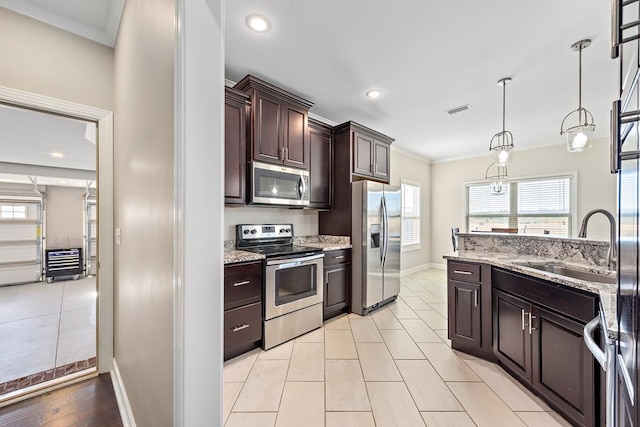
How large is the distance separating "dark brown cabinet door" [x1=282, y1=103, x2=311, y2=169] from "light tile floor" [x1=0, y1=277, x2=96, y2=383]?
9.14ft

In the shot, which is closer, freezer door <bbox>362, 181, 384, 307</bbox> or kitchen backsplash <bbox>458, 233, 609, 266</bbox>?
kitchen backsplash <bbox>458, 233, 609, 266</bbox>

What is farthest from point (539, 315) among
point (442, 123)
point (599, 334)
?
point (442, 123)

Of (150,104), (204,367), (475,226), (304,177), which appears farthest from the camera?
(475,226)

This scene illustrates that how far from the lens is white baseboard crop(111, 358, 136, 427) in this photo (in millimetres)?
1513

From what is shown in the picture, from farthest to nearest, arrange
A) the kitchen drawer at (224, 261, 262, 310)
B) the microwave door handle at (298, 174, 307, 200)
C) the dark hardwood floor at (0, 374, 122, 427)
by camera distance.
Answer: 1. the microwave door handle at (298, 174, 307, 200)
2. the kitchen drawer at (224, 261, 262, 310)
3. the dark hardwood floor at (0, 374, 122, 427)

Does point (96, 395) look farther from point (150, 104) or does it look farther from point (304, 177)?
point (304, 177)

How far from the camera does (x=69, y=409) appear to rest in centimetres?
170

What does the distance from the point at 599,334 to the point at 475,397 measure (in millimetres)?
894

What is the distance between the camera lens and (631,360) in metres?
0.64

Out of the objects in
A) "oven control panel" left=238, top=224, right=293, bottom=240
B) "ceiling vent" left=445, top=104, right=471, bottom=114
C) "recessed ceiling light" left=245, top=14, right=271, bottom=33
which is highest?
"recessed ceiling light" left=245, top=14, right=271, bottom=33

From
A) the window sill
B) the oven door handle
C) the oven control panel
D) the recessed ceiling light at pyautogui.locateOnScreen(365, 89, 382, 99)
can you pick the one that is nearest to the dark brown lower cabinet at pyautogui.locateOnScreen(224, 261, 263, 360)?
the oven door handle

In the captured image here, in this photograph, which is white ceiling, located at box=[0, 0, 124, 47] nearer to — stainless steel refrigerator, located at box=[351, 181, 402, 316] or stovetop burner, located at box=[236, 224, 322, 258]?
stovetop burner, located at box=[236, 224, 322, 258]

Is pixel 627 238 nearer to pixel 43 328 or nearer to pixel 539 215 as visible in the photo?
pixel 43 328

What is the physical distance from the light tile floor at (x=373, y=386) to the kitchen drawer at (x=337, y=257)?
79 cm
